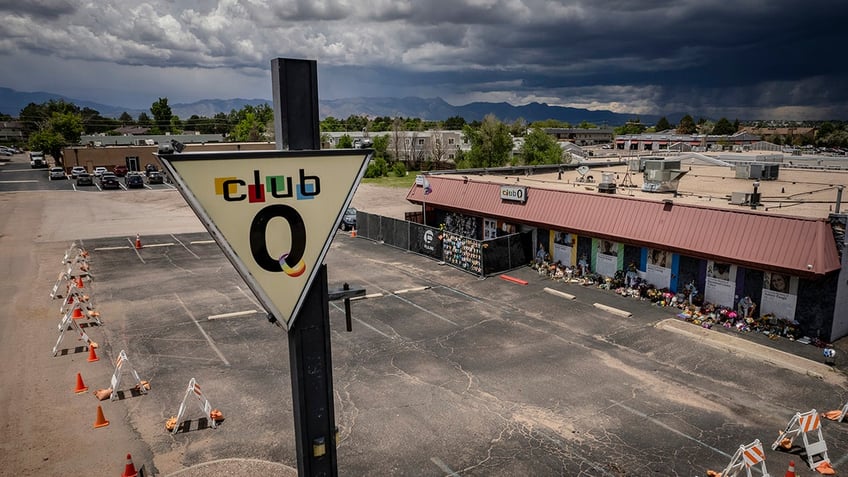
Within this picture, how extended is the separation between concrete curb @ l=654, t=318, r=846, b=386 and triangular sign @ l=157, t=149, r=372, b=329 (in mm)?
17627

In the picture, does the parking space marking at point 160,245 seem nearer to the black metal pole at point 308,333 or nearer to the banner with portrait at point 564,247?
the banner with portrait at point 564,247

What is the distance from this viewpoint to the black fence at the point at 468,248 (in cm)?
2744

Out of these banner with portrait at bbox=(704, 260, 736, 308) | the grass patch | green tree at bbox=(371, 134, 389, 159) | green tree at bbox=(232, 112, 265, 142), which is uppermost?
green tree at bbox=(232, 112, 265, 142)

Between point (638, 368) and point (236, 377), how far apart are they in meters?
12.6

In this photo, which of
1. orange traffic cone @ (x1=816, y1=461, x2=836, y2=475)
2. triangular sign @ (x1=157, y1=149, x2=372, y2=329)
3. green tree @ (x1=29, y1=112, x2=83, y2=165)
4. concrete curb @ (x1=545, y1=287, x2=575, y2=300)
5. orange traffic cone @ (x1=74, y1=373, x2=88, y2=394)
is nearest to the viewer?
triangular sign @ (x1=157, y1=149, x2=372, y2=329)

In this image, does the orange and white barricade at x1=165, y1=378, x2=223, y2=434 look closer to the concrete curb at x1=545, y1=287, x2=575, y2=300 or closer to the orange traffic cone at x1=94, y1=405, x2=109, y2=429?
the orange traffic cone at x1=94, y1=405, x2=109, y2=429

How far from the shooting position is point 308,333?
16.6 feet

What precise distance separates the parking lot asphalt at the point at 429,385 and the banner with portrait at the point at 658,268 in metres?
1.34

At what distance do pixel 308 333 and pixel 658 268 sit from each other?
2172 centimetres

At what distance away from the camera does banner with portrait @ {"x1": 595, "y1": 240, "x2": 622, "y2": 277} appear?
25.2 meters

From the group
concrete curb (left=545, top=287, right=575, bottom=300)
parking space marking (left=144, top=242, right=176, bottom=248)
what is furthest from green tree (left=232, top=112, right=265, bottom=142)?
concrete curb (left=545, top=287, right=575, bottom=300)

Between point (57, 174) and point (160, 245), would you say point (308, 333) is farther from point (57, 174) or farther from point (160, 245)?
point (57, 174)

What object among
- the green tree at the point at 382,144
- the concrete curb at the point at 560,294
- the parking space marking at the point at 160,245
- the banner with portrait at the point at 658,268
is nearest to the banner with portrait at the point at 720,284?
the banner with portrait at the point at 658,268

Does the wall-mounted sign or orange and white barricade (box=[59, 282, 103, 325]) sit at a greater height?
the wall-mounted sign
